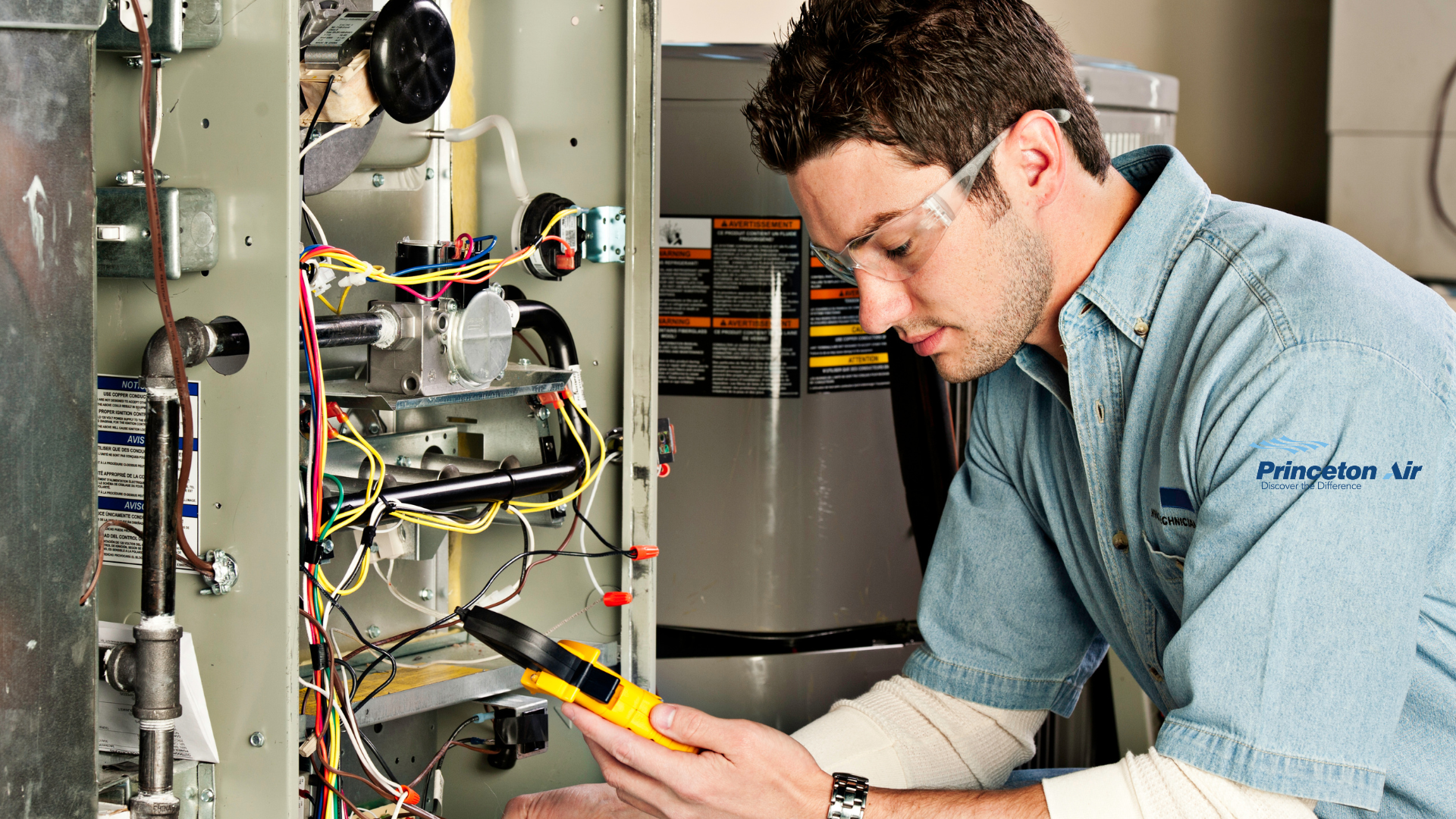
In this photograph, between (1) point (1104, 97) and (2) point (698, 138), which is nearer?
(2) point (698, 138)

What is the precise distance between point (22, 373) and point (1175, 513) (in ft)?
3.20

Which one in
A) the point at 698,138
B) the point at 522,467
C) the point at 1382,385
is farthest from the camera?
the point at 698,138

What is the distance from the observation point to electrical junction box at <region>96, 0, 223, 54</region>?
979mm

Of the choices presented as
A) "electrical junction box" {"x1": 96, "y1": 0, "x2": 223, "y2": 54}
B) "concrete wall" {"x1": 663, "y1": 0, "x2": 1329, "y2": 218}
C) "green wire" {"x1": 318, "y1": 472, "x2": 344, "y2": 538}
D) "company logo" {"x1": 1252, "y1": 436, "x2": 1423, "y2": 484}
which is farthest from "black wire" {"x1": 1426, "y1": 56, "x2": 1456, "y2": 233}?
"electrical junction box" {"x1": 96, "y1": 0, "x2": 223, "y2": 54}

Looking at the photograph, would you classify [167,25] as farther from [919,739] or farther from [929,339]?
[919,739]

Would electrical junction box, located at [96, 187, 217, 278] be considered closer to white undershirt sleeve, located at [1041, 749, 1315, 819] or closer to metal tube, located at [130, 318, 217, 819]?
metal tube, located at [130, 318, 217, 819]

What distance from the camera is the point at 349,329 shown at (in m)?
1.19

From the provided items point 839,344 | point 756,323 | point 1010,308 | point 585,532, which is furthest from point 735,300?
point 1010,308

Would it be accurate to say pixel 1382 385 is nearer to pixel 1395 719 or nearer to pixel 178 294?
pixel 1395 719

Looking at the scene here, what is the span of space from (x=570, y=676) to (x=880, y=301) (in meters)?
0.48

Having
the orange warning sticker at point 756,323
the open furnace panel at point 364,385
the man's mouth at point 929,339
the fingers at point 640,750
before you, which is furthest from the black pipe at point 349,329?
the orange warning sticker at point 756,323

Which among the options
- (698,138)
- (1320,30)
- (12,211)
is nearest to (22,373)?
(12,211)

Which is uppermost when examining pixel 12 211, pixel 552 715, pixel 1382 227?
pixel 1382 227

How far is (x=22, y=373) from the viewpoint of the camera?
2.66ft
